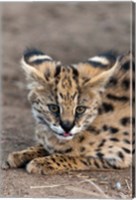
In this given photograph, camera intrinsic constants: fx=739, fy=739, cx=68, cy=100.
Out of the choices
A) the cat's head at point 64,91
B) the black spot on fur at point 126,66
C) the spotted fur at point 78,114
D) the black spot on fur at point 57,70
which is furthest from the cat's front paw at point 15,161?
the black spot on fur at point 126,66

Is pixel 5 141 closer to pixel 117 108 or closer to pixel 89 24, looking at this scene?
pixel 117 108

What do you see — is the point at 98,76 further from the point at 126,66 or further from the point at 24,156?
the point at 24,156

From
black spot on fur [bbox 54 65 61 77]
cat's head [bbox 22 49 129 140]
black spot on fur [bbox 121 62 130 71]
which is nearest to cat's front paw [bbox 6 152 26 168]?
cat's head [bbox 22 49 129 140]

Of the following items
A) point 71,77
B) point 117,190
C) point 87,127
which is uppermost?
point 71,77

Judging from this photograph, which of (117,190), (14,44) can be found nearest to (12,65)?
(14,44)

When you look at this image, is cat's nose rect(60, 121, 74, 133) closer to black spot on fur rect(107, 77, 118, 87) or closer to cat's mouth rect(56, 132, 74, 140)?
cat's mouth rect(56, 132, 74, 140)

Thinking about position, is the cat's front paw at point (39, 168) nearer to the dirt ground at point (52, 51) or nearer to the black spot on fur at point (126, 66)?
the dirt ground at point (52, 51)

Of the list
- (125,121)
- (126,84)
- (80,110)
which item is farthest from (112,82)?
(80,110)
